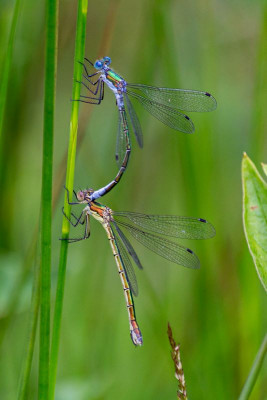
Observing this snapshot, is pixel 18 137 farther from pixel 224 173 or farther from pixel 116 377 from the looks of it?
pixel 224 173

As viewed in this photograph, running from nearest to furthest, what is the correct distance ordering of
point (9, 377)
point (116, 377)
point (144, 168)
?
point (9, 377) < point (116, 377) < point (144, 168)

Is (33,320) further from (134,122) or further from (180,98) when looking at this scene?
(180,98)

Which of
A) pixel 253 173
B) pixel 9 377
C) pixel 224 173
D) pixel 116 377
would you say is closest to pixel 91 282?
pixel 116 377

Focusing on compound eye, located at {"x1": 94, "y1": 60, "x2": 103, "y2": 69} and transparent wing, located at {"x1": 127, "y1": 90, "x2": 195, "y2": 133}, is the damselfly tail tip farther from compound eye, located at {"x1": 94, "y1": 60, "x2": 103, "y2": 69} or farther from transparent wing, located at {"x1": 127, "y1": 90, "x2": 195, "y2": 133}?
compound eye, located at {"x1": 94, "y1": 60, "x2": 103, "y2": 69}

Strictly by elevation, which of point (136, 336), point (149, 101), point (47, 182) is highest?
point (149, 101)

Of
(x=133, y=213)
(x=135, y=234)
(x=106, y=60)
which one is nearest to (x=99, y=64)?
(x=106, y=60)

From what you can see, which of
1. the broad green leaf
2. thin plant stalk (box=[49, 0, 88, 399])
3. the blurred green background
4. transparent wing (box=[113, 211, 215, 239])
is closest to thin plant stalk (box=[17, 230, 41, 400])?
thin plant stalk (box=[49, 0, 88, 399])

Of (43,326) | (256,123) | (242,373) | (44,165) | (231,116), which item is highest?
(231,116)
